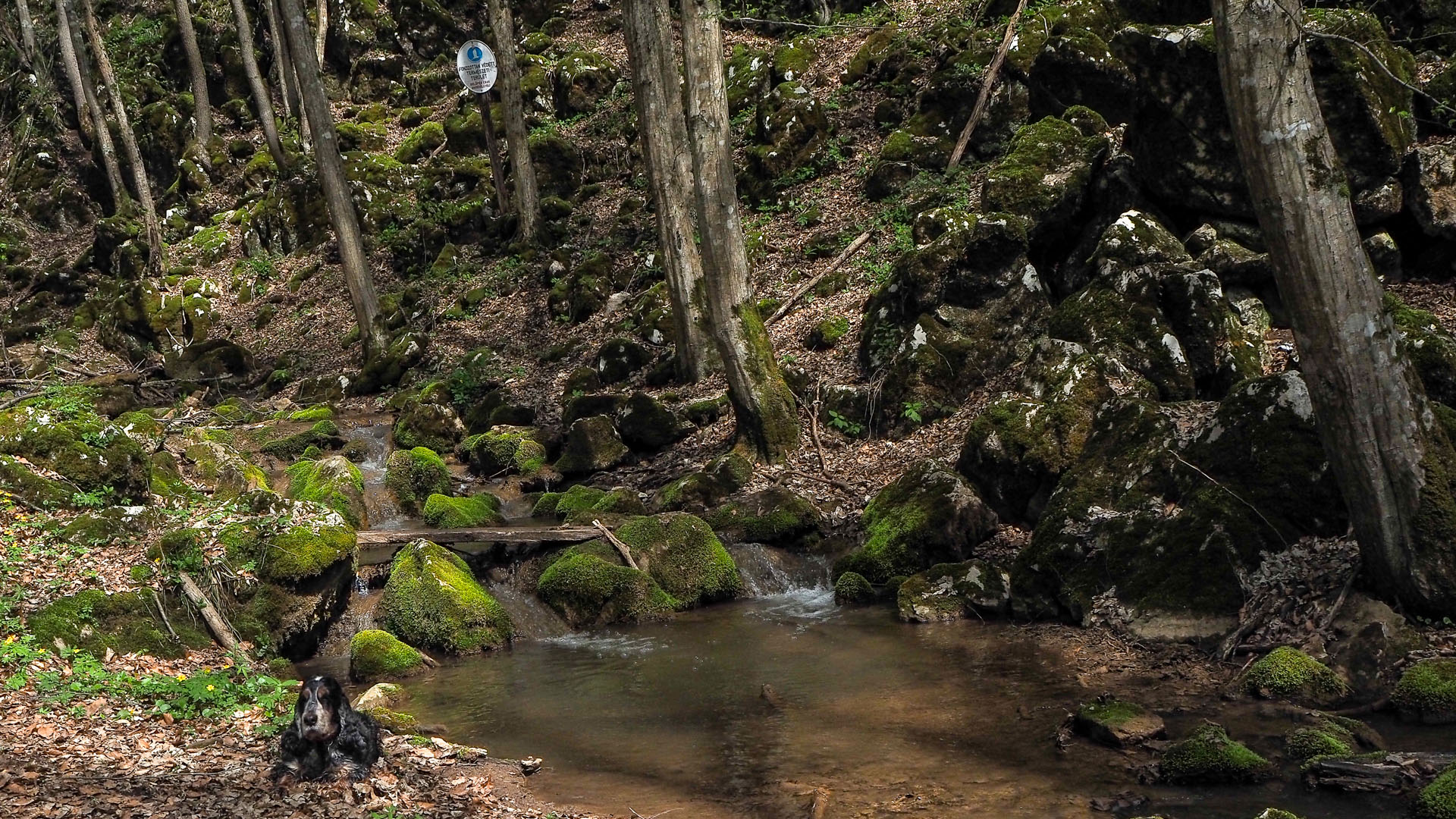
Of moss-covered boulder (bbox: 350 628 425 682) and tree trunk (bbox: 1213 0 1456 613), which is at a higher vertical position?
tree trunk (bbox: 1213 0 1456 613)

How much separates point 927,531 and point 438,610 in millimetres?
4662

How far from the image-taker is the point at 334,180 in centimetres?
1811

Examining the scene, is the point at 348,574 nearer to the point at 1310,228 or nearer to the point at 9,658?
the point at 9,658

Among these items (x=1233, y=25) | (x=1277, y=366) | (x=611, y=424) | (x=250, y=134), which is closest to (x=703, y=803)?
(x=1233, y=25)

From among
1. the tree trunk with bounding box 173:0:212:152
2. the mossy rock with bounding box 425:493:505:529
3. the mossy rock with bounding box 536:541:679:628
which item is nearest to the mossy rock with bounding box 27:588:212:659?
the mossy rock with bounding box 536:541:679:628

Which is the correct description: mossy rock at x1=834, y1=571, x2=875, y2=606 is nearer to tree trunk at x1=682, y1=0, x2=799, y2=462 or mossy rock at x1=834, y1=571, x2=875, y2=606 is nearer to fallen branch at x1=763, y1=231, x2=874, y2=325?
tree trunk at x1=682, y1=0, x2=799, y2=462

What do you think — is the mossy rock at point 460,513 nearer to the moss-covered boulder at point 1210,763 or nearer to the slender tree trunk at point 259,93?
the moss-covered boulder at point 1210,763

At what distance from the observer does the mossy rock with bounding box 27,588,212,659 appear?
6.91 meters

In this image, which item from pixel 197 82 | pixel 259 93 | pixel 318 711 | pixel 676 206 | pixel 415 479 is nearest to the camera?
pixel 318 711

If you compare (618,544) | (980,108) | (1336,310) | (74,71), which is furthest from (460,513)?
(74,71)

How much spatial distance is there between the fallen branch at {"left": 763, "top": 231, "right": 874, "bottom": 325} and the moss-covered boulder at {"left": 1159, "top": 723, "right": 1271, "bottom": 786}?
1058 centimetres

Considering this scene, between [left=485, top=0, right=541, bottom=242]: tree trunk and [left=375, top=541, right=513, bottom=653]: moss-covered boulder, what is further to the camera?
[left=485, top=0, right=541, bottom=242]: tree trunk

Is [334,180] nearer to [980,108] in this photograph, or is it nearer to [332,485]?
[332,485]

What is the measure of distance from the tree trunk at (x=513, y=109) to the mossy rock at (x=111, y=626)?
1556 cm
